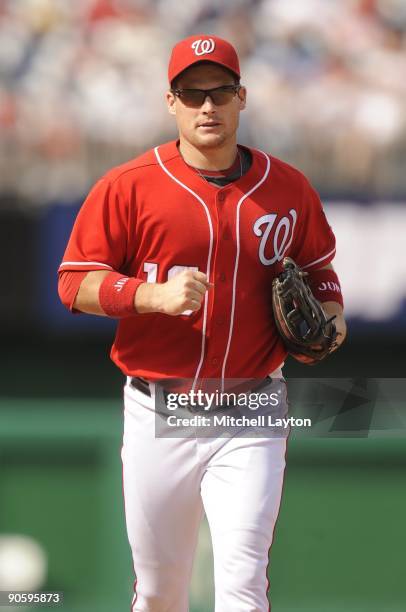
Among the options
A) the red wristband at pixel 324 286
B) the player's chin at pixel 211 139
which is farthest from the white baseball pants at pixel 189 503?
the player's chin at pixel 211 139

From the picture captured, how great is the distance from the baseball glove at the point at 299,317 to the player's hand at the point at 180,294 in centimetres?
23

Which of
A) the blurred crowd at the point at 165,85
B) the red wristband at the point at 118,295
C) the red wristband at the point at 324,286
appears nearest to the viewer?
the red wristband at the point at 118,295

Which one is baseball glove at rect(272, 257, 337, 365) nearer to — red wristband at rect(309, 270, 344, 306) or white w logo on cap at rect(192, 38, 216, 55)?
red wristband at rect(309, 270, 344, 306)

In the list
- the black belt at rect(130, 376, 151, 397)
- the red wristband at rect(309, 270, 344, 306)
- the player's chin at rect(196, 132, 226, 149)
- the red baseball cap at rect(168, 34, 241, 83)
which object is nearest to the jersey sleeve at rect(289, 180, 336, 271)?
the red wristband at rect(309, 270, 344, 306)

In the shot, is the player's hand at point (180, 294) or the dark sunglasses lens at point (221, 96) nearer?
the player's hand at point (180, 294)

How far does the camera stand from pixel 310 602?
3.35 metres

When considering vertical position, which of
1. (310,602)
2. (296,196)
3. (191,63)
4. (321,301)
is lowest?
(310,602)

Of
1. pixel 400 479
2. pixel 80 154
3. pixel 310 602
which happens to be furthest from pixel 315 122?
pixel 310 602

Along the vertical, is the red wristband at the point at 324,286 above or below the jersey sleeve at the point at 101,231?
below

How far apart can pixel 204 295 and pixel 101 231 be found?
0.93ft

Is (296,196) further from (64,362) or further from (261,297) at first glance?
(64,362)

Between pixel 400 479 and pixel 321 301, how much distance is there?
3.53ft

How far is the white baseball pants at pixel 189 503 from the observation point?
230 centimetres

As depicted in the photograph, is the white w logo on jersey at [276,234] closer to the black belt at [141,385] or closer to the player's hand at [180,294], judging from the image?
the player's hand at [180,294]
